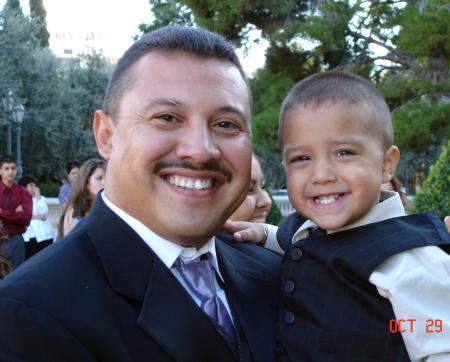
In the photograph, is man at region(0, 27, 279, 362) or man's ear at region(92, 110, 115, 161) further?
man's ear at region(92, 110, 115, 161)

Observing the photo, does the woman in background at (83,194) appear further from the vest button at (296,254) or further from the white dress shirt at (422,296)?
the white dress shirt at (422,296)

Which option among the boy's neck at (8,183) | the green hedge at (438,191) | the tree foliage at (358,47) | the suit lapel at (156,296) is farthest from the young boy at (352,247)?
the tree foliage at (358,47)

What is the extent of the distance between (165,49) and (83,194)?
172 inches

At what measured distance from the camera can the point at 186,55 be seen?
6.35ft

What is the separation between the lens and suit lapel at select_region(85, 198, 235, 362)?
162 centimetres

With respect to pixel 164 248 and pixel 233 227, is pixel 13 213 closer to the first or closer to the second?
pixel 233 227

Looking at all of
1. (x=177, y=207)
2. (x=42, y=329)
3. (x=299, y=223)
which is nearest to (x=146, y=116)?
(x=177, y=207)

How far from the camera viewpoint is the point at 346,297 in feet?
6.32

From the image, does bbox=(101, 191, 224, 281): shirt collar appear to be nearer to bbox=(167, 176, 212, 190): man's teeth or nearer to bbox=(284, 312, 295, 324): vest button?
bbox=(167, 176, 212, 190): man's teeth

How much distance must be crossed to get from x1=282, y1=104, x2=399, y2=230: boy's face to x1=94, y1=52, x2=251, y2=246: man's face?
0.31 m

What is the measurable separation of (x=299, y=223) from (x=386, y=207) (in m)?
0.47

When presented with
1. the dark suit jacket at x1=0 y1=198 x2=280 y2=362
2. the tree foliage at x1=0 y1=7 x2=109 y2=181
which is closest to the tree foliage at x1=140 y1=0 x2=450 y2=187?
the dark suit jacket at x1=0 y1=198 x2=280 y2=362

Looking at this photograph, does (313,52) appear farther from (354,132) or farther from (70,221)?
(354,132)

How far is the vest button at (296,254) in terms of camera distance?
2.15 m
